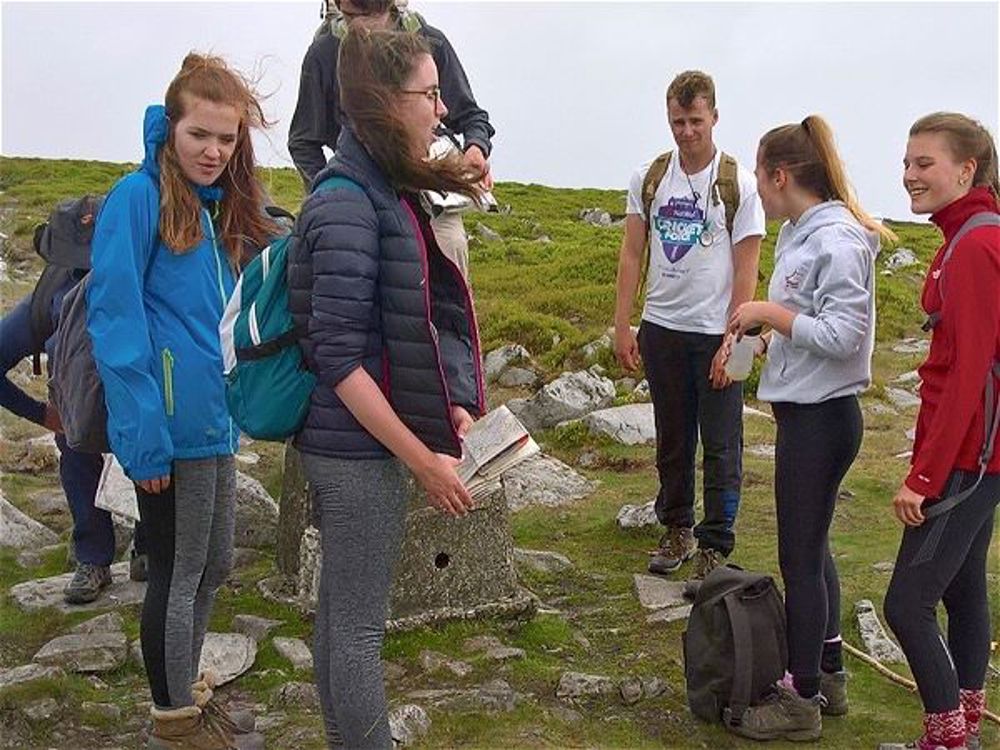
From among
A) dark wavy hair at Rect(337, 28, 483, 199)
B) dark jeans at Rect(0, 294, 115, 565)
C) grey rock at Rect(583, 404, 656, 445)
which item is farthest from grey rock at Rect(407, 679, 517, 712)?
grey rock at Rect(583, 404, 656, 445)

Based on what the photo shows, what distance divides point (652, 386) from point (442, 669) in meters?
2.18

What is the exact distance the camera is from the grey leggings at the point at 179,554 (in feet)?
14.5

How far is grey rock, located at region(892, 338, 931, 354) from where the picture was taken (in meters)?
16.6

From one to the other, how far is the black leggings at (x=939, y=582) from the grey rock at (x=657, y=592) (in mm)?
2019

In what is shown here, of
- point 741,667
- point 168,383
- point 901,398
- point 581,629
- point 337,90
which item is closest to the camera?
point 168,383

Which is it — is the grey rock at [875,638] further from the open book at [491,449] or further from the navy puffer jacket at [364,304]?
the navy puffer jacket at [364,304]

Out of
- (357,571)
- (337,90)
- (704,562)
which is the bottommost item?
(704,562)

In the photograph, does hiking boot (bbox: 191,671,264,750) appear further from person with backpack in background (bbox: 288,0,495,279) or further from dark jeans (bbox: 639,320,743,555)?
dark jeans (bbox: 639,320,743,555)

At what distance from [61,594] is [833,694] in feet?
13.5

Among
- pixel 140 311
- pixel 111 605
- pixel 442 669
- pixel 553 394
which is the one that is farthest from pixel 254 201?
pixel 553 394

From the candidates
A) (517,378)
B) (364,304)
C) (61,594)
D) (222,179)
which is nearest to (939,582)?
(364,304)

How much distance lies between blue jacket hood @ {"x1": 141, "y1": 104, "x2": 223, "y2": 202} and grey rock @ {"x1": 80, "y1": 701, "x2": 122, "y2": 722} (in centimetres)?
228

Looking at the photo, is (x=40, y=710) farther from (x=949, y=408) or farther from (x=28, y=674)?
(x=949, y=408)

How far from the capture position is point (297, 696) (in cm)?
541
